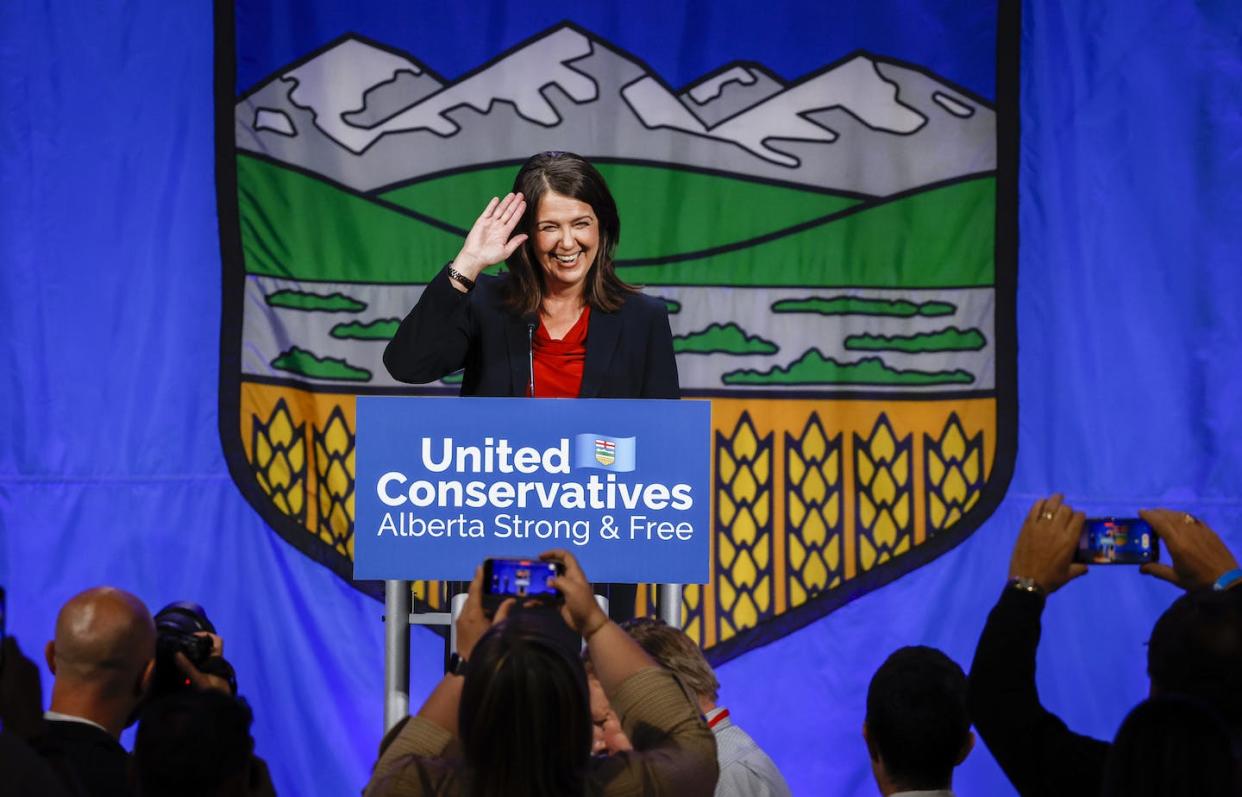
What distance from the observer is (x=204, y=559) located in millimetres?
4832

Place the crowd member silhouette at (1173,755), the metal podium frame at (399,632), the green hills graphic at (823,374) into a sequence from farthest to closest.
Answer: the green hills graphic at (823,374)
the metal podium frame at (399,632)
the crowd member silhouette at (1173,755)

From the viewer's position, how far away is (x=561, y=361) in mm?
3201

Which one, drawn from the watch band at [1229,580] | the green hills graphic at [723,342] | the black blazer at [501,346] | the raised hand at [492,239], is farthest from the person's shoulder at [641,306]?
the green hills graphic at [723,342]

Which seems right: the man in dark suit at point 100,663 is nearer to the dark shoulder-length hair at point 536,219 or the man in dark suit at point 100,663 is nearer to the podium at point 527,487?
the podium at point 527,487

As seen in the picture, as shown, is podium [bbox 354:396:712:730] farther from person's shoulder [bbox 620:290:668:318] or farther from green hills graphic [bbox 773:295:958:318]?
green hills graphic [bbox 773:295:958:318]

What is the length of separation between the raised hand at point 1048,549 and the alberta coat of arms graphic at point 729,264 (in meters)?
2.83

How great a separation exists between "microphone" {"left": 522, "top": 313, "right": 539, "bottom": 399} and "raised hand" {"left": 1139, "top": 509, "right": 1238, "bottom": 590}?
1395 millimetres

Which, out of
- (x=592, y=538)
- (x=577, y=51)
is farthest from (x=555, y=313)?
(x=577, y=51)

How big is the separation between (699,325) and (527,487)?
2201 millimetres

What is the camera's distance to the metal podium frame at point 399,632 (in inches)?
121

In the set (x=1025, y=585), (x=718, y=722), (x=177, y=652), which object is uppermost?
(x=1025, y=585)

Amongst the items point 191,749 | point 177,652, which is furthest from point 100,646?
point 191,749

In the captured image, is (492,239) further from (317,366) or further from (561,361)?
(317,366)

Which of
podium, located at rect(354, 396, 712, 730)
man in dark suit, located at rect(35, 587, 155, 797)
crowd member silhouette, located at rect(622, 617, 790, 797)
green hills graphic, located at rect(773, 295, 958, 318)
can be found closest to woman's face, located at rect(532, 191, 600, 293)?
podium, located at rect(354, 396, 712, 730)
